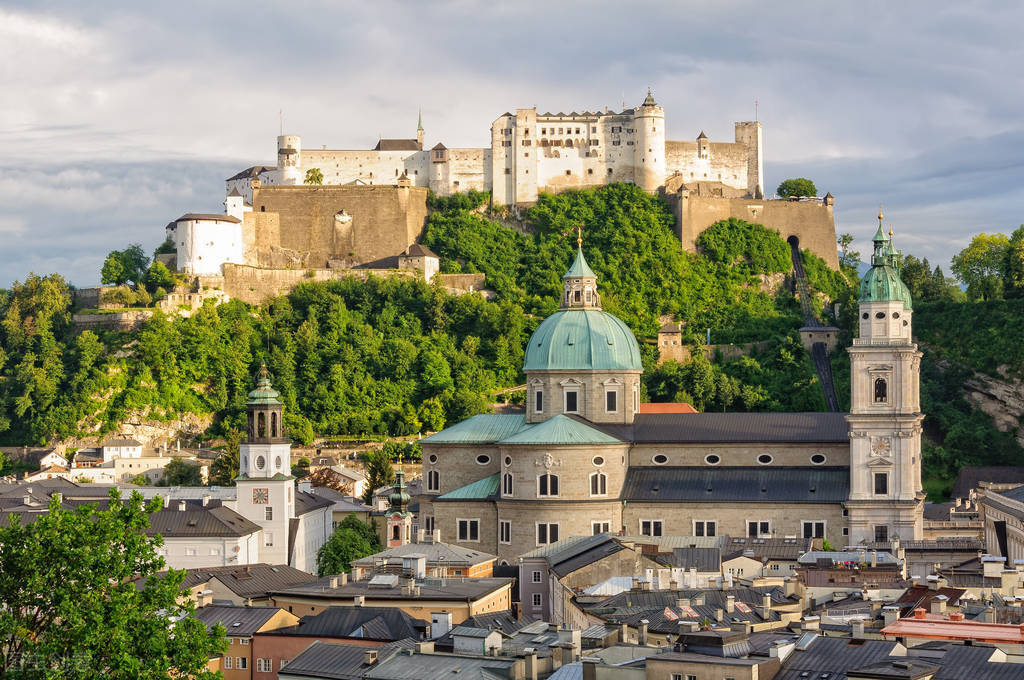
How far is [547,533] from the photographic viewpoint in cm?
6856

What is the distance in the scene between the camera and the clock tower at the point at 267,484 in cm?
7788

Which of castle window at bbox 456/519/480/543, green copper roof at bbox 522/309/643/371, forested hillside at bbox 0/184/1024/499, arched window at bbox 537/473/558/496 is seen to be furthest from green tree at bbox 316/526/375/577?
forested hillside at bbox 0/184/1024/499

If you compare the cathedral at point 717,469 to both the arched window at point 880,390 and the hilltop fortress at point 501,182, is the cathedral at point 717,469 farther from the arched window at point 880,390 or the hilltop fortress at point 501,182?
the hilltop fortress at point 501,182

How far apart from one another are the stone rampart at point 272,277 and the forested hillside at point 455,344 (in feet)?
3.34

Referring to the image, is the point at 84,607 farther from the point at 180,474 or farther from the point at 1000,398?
the point at 1000,398

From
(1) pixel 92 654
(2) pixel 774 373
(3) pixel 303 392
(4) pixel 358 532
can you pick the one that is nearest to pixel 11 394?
(3) pixel 303 392

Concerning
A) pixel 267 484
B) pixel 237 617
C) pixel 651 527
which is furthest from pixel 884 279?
pixel 237 617

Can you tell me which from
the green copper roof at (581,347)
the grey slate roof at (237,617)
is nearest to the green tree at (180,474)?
the green copper roof at (581,347)

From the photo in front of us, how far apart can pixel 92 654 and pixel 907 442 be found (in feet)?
145

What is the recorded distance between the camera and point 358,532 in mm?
77438

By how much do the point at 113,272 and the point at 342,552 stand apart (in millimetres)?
48872

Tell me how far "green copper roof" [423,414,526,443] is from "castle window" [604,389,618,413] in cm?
393

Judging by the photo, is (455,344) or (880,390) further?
(455,344)

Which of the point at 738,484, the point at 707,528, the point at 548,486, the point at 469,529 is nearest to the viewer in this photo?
the point at 548,486
